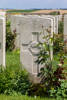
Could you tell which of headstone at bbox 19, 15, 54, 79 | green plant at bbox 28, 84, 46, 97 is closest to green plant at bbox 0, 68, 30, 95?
green plant at bbox 28, 84, 46, 97

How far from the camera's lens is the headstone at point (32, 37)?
6828 millimetres

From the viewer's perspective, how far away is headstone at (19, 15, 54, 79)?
6.83 m

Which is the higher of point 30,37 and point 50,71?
point 30,37

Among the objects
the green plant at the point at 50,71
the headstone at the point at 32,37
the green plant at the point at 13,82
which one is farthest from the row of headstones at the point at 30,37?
the green plant at the point at 50,71

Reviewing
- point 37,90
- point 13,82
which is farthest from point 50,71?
point 13,82

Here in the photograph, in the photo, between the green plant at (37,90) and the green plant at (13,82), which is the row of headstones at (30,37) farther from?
the green plant at (37,90)

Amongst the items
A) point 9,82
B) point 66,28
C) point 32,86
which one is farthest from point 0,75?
point 66,28

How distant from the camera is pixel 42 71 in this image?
642 centimetres

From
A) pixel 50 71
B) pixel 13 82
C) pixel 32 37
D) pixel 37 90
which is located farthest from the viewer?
pixel 32 37

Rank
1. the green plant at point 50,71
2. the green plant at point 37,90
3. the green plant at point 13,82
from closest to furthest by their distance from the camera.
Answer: the green plant at point 50,71 → the green plant at point 37,90 → the green plant at point 13,82

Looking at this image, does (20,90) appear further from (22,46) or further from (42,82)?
(22,46)

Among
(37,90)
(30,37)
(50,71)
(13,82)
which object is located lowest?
(37,90)

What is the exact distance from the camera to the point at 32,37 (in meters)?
6.96

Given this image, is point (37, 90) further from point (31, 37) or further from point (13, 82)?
point (31, 37)
